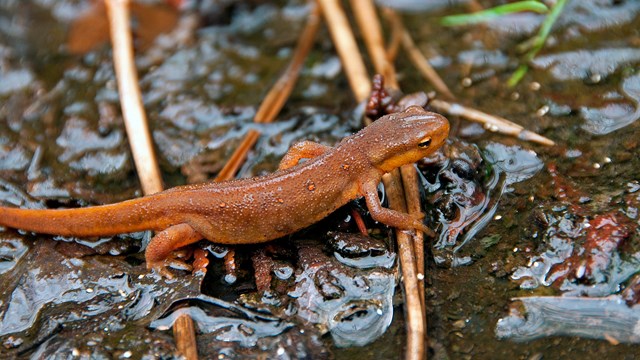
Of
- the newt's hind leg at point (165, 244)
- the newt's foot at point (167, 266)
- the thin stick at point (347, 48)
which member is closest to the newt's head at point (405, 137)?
the thin stick at point (347, 48)

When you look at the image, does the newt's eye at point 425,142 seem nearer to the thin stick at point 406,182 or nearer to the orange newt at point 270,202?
the orange newt at point 270,202

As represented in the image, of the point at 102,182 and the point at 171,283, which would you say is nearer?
the point at 171,283

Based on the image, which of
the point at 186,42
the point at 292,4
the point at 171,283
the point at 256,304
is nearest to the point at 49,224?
the point at 171,283

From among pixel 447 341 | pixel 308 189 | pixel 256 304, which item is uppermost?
pixel 308 189

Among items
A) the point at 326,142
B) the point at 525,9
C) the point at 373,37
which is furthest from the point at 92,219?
the point at 525,9

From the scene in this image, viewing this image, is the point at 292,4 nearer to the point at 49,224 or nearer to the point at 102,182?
the point at 102,182

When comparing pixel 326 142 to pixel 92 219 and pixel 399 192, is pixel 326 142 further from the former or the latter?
pixel 92 219
